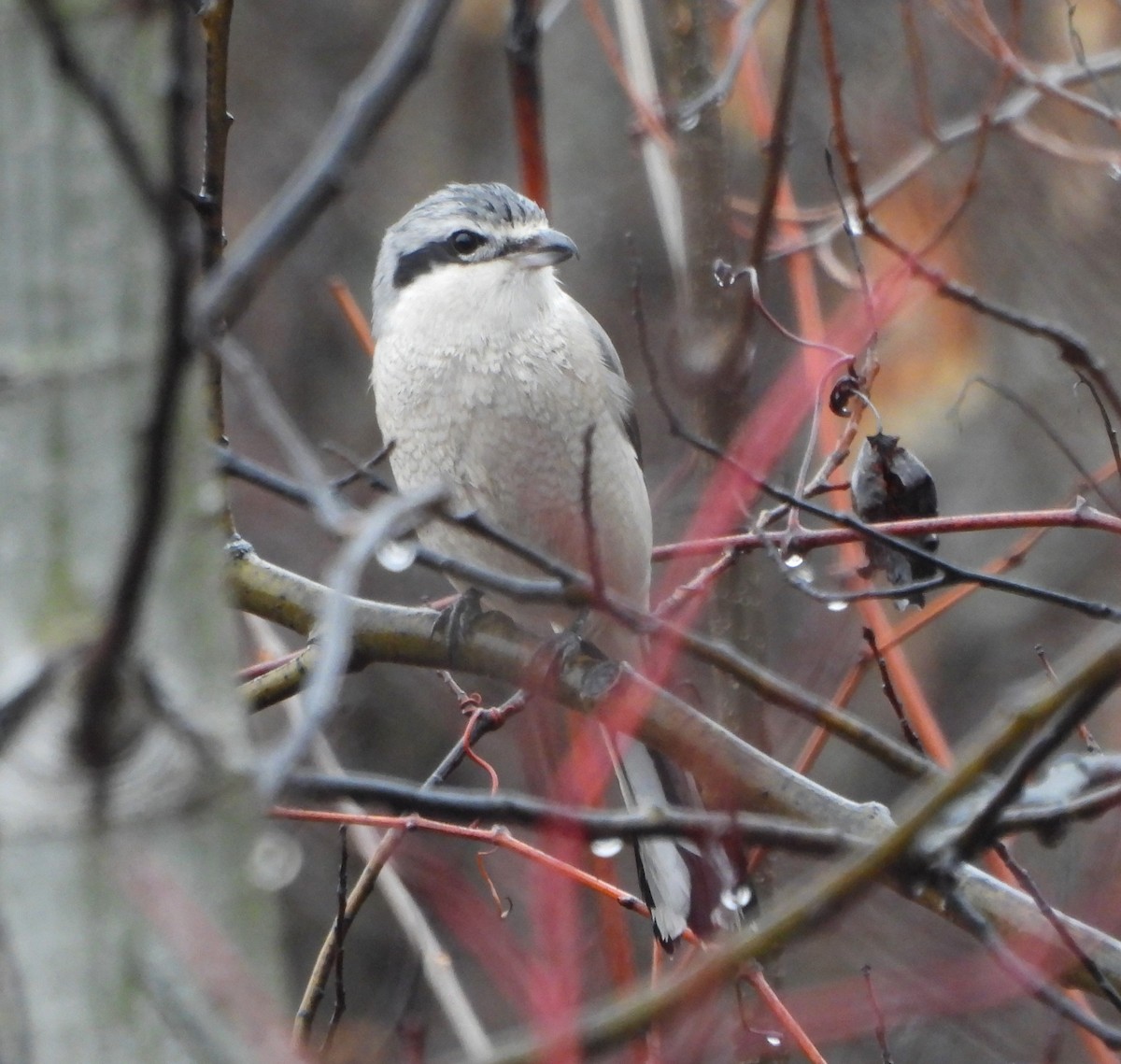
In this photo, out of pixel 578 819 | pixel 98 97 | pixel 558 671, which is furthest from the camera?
pixel 558 671

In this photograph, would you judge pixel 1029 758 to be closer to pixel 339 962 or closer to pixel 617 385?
pixel 339 962

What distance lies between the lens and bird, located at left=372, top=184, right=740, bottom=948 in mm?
3000

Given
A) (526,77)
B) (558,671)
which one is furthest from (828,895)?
(558,671)

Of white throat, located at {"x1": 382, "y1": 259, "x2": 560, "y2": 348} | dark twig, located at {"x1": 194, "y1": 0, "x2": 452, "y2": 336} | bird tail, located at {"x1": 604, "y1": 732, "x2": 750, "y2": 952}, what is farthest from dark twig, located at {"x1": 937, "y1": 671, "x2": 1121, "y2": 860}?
white throat, located at {"x1": 382, "y1": 259, "x2": 560, "y2": 348}

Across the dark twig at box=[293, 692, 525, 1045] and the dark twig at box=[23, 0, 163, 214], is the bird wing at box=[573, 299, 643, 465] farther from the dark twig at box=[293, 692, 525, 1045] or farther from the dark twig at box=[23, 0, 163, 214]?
the dark twig at box=[23, 0, 163, 214]

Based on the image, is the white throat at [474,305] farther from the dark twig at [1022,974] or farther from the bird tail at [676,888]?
the dark twig at [1022,974]

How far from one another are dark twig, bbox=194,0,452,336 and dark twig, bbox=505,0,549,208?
49cm

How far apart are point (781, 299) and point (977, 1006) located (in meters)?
4.99

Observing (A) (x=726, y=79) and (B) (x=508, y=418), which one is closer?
(A) (x=726, y=79)

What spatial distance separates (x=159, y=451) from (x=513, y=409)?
7.35ft

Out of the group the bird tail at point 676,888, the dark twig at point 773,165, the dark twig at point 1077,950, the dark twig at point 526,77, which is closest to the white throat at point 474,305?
the bird tail at point 676,888

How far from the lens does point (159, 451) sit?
769mm

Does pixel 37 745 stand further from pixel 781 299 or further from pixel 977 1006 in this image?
pixel 781 299

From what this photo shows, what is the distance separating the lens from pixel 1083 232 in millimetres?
4406
